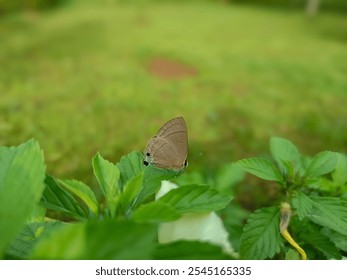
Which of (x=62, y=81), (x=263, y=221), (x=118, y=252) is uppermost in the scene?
(x=118, y=252)

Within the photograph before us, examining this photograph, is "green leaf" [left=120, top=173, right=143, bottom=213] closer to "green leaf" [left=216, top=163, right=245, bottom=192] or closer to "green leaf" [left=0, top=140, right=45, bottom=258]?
"green leaf" [left=0, top=140, right=45, bottom=258]

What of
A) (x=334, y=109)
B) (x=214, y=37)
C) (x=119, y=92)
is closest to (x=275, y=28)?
(x=214, y=37)

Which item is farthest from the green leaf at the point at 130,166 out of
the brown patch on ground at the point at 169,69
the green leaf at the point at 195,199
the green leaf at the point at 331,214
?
the brown patch on ground at the point at 169,69

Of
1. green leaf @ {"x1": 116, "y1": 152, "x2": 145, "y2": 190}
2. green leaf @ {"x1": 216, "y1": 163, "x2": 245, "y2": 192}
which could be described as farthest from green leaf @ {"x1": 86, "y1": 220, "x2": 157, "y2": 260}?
green leaf @ {"x1": 216, "y1": 163, "x2": 245, "y2": 192}

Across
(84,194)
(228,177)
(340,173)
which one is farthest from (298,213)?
(228,177)

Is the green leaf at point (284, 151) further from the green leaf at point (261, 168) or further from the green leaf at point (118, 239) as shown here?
the green leaf at point (118, 239)
